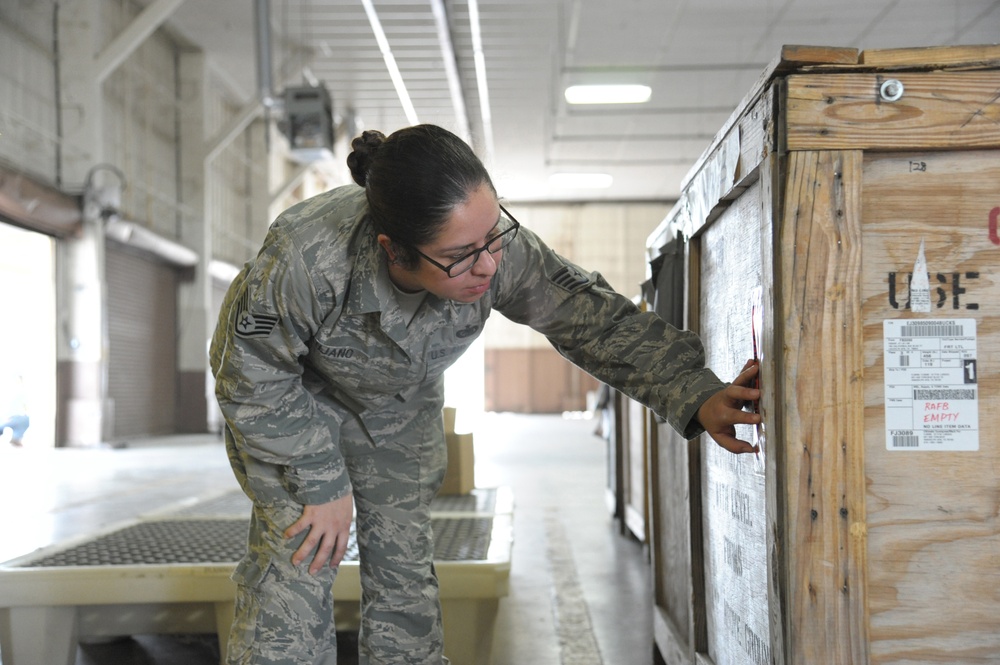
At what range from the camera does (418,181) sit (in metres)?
1.47


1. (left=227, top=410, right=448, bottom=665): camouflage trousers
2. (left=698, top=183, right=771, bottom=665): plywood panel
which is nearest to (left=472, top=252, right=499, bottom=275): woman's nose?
(left=698, top=183, right=771, bottom=665): plywood panel

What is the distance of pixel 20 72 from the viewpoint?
8703mm

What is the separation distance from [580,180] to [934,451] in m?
17.0

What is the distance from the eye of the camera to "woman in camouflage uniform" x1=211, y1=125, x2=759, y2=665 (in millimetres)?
1526

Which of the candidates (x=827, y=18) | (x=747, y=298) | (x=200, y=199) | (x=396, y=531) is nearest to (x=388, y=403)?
(x=396, y=531)

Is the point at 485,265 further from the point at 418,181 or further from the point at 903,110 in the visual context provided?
the point at 903,110

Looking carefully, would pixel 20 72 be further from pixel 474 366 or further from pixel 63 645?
pixel 474 366

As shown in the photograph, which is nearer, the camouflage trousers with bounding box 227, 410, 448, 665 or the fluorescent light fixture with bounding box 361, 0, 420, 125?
the camouflage trousers with bounding box 227, 410, 448, 665

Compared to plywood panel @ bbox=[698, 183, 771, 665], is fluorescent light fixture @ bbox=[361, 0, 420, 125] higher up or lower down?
higher up

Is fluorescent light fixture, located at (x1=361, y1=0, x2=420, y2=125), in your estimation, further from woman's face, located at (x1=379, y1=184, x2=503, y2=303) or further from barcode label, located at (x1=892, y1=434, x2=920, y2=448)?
barcode label, located at (x1=892, y1=434, x2=920, y2=448)

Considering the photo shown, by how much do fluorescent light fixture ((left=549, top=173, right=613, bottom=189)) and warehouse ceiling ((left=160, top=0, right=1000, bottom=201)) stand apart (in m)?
2.57

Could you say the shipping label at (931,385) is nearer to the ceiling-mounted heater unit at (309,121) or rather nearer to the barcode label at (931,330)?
the barcode label at (931,330)

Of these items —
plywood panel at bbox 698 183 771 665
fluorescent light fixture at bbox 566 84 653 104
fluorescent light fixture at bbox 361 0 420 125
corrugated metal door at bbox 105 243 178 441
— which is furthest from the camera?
fluorescent light fixture at bbox 566 84 653 104

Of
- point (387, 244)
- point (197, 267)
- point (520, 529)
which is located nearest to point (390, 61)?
point (197, 267)
